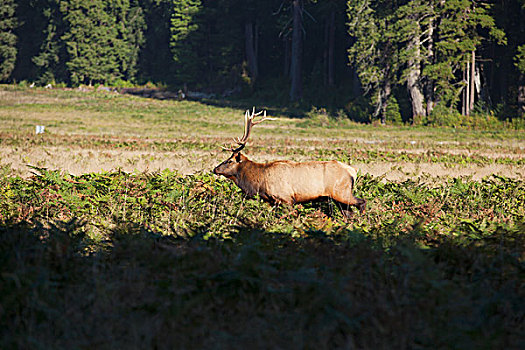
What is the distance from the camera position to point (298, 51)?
4922 cm

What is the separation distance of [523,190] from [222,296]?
7.23 meters

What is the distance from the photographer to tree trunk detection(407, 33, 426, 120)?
32.8 meters

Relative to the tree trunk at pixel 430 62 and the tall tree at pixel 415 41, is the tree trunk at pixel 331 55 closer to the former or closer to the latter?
the tall tree at pixel 415 41

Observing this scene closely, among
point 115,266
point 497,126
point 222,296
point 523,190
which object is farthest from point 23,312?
point 497,126

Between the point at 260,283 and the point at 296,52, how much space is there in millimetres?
45277

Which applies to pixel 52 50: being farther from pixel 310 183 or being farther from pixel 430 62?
pixel 310 183

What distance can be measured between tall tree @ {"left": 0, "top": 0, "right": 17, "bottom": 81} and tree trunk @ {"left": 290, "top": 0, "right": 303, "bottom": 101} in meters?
40.7

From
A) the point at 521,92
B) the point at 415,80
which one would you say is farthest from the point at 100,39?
the point at 521,92

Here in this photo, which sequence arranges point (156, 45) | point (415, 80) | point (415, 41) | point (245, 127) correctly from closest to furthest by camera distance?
point (245, 127) < point (415, 41) < point (415, 80) < point (156, 45)

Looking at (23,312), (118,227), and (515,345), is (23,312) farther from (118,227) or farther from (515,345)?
(515,345)

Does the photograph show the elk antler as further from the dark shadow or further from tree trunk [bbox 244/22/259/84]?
tree trunk [bbox 244/22/259/84]

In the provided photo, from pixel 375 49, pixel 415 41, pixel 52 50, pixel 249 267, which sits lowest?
pixel 249 267

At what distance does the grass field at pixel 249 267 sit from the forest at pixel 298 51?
23.5 m

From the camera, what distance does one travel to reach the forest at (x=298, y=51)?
1288 inches
